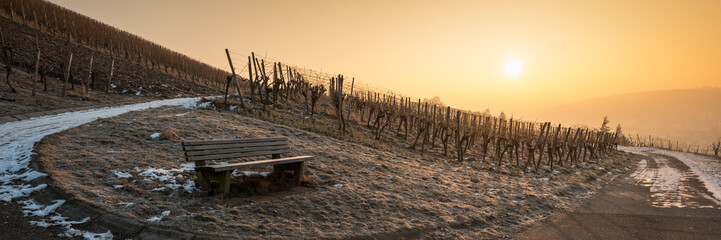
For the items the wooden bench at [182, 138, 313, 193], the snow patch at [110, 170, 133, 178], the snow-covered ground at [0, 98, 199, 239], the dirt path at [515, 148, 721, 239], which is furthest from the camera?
the dirt path at [515, 148, 721, 239]

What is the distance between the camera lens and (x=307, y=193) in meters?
6.06

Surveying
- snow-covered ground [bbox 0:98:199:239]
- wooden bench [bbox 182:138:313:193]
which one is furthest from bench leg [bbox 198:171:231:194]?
snow-covered ground [bbox 0:98:199:239]

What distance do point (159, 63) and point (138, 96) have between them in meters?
13.2

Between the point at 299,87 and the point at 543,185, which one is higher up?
the point at 299,87

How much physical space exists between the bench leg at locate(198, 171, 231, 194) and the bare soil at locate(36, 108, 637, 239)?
0.50 feet

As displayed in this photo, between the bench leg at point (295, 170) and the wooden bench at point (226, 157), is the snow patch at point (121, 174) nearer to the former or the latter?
the wooden bench at point (226, 157)

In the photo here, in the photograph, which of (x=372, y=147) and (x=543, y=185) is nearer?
(x=543, y=185)

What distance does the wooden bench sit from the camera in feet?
17.5

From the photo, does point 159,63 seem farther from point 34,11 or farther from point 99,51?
Result: point 34,11

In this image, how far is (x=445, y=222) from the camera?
5801 millimetres

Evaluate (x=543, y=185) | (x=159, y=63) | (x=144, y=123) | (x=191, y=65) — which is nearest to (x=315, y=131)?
(x=144, y=123)

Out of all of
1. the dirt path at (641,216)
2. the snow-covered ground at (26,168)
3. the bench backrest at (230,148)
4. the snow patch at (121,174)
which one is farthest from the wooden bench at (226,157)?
the dirt path at (641,216)

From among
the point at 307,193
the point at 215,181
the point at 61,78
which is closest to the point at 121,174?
the point at 215,181

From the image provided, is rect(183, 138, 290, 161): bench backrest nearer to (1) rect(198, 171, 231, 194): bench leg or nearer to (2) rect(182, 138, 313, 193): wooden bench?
(2) rect(182, 138, 313, 193): wooden bench
